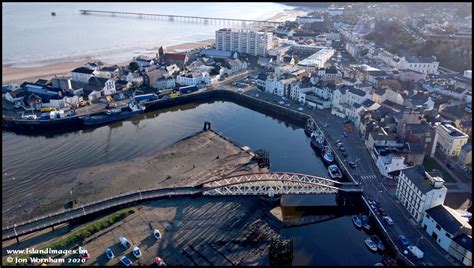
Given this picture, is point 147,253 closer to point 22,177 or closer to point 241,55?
point 22,177

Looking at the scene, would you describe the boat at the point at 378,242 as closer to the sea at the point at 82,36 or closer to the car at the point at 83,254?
the car at the point at 83,254

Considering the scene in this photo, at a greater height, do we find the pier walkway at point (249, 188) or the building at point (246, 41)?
the building at point (246, 41)

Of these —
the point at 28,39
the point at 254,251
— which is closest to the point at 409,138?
the point at 254,251

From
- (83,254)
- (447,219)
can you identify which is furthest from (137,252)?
(447,219)

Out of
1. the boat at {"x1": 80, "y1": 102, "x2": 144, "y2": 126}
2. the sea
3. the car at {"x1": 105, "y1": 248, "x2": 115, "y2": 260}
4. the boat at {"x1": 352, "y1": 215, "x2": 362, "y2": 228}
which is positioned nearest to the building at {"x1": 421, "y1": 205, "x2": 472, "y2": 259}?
the boat at {"x1": 352, "y1": 215, "x2": 362, "y2": 228}

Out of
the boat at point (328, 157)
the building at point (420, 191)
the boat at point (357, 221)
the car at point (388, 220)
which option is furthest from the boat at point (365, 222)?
the boat at point (328, 157)

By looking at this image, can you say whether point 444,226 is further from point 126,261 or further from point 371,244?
point 126,261

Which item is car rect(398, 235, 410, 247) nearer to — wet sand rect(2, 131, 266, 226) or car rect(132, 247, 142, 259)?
wet sand rect(2, 131, 266, 226)
